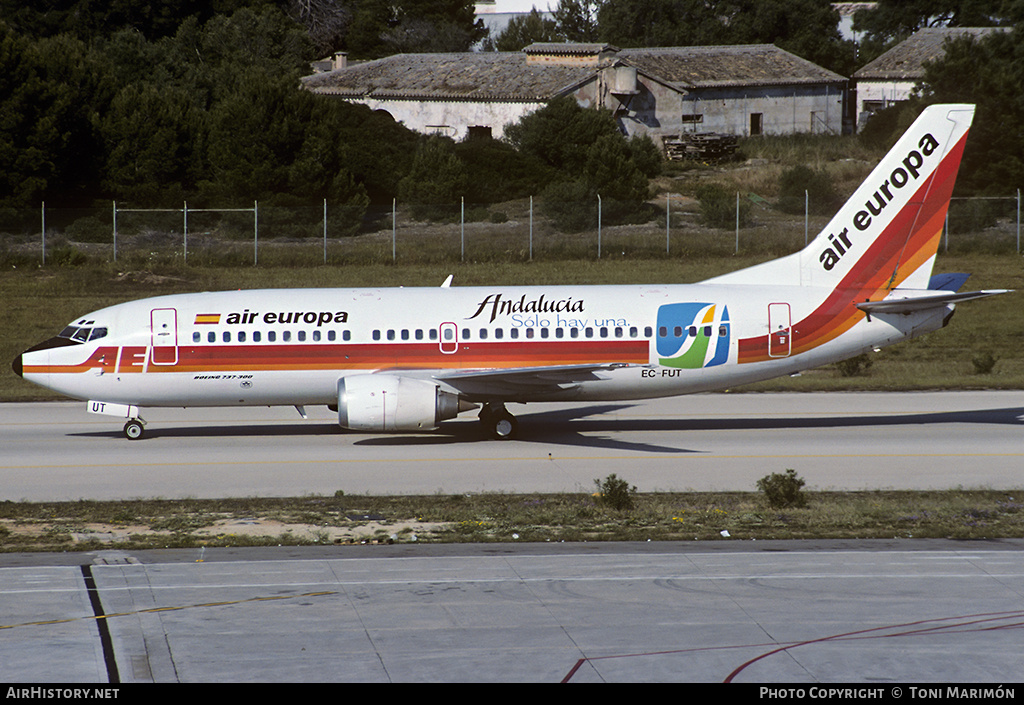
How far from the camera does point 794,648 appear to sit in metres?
14.1

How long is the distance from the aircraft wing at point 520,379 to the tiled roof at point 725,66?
61403mm

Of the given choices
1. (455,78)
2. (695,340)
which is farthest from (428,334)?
(455,78)

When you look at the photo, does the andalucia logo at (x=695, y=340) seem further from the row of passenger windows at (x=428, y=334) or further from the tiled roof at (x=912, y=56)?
the tiled roof at (x=912, y=56)

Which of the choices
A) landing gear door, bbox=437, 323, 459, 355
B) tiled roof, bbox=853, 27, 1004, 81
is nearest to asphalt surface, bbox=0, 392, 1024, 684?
landing gear door, bbox=437, 323, 459, 355

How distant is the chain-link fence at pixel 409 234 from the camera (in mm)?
59750

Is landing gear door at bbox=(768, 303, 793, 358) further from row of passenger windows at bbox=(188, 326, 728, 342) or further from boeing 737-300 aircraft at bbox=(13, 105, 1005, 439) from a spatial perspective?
row of passenger windows at bbox=(188, 326, 728, 342)

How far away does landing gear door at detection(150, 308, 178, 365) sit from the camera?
29531 mm

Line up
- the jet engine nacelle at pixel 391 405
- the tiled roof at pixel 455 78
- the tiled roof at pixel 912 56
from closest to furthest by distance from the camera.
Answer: the jet engine nacelle at pixel 391 405, the tiled roof at pixel 455 78, the tiled roof at pixel 912 56

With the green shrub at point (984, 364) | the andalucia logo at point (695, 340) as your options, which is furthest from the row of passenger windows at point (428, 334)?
the green shrub at point (984, 364)

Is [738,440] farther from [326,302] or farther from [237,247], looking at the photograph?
[237,247]

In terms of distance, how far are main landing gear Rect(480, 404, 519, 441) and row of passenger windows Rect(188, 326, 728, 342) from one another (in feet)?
7.00

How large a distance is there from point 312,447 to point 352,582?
1271cm

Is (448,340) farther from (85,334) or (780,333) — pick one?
(85,334)

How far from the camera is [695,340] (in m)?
29.8
